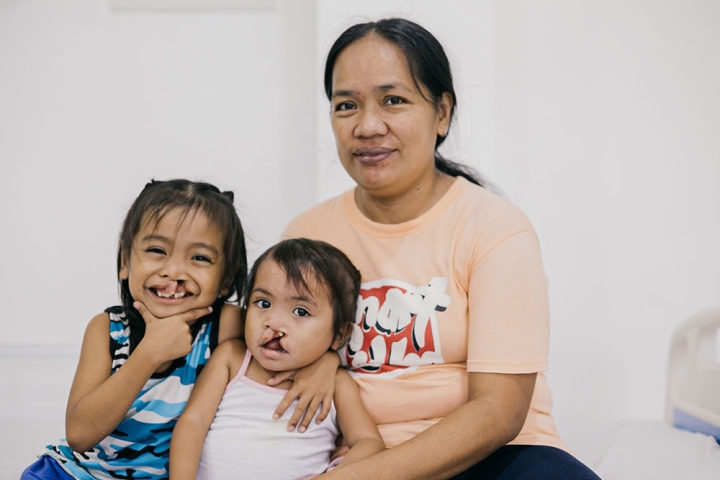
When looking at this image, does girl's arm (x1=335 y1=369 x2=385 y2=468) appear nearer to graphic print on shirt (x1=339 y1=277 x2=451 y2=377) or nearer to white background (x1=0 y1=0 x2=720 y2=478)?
graphic print on shirt (x1=339 y1=277 x2=451 y2=377)

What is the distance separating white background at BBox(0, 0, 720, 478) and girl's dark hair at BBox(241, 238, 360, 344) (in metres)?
0.97

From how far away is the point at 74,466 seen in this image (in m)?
1.43

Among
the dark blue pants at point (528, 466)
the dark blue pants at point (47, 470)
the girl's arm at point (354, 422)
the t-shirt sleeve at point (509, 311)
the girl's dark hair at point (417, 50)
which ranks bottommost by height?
the dark blue pants at point (47, 470)

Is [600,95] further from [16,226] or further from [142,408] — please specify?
[16,226]

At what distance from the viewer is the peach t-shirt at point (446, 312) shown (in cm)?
143

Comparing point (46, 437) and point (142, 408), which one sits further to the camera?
point (46, 437)

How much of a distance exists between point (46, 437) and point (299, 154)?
50.7 inches

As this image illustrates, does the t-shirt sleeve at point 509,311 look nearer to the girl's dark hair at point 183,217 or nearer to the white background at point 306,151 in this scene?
the girl's dark hair at point 183,217

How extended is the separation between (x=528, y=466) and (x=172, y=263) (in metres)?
0.85

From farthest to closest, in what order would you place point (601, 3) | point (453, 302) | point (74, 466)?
point (601, 3) → point (453, 302) → point (74, 466)

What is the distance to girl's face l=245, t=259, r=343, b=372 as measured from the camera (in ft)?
4.90

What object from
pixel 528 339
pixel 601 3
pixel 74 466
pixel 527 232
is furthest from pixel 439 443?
pixel 601 3

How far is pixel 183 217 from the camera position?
152 cm

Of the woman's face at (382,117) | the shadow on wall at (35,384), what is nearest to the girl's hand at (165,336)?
the woman's face at (382,117)
